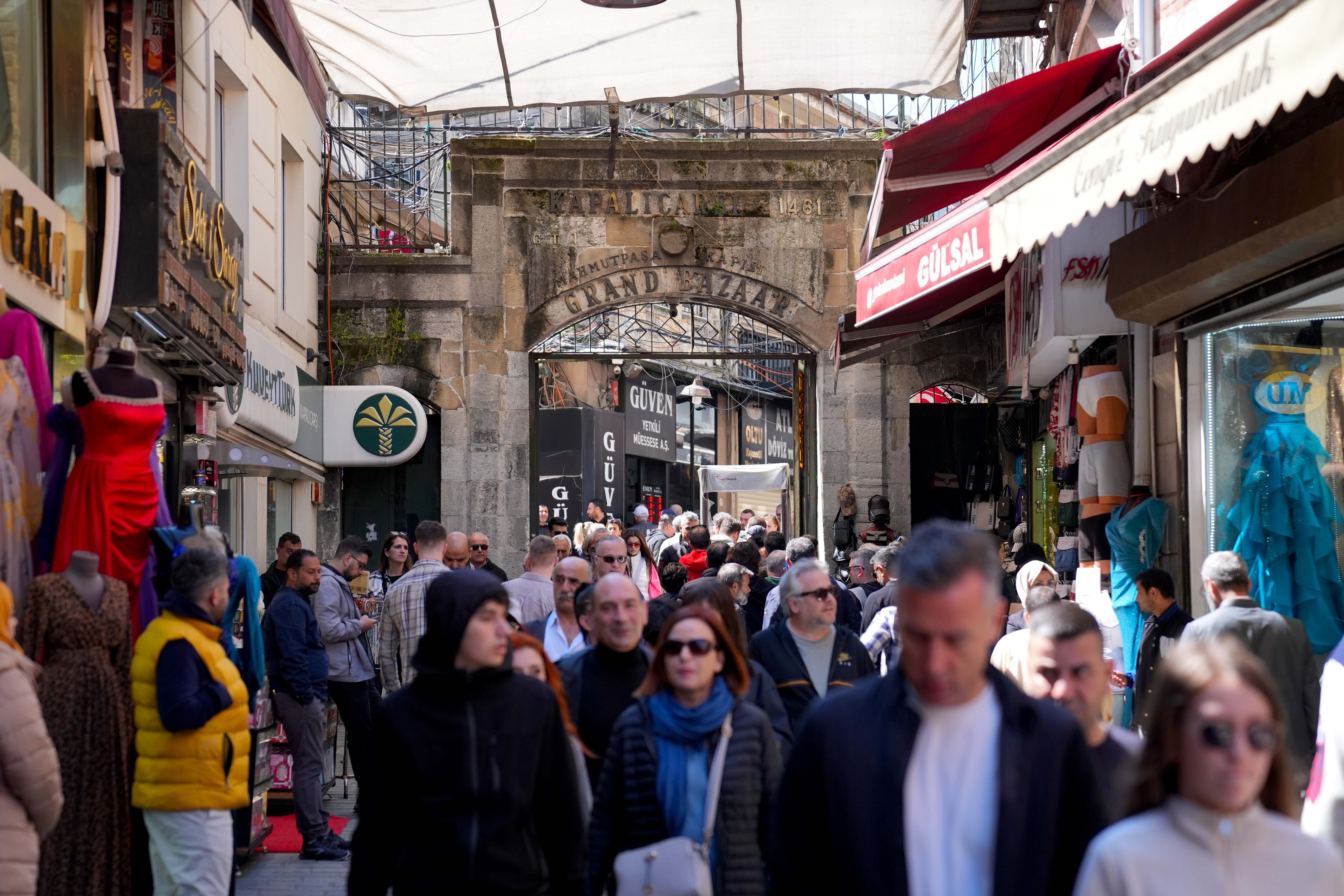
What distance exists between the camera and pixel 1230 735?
2252 millimetres

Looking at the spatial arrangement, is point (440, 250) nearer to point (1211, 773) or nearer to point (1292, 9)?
point (1292, 9)

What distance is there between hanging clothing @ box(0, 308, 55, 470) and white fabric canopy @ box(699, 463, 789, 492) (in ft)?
63.5

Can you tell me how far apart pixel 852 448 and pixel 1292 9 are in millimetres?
11658

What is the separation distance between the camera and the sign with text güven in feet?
24.8

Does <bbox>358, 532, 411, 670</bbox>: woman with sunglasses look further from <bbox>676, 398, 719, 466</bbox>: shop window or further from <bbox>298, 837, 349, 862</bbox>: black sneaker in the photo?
<bbox>676, 398, 719, 466</bbox>: shop window

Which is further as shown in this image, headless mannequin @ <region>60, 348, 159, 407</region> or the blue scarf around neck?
headless mannequin @ <region>60, 348, 159, 407</region>

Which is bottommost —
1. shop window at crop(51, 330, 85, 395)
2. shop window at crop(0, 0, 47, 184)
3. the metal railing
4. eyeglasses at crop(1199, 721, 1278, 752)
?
eyeglasses at crop(1199, 721, 1278, 752)

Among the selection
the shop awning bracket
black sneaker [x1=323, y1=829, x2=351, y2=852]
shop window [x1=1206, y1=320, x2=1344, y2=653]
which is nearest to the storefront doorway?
the shop awning bracket

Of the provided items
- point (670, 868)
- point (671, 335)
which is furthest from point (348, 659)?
point (671, 335)

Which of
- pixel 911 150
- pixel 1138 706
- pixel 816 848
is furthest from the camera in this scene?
pixel 911 150

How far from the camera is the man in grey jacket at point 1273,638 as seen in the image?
603 cm

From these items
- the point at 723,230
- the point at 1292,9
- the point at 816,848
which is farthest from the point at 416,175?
the point at 816,848

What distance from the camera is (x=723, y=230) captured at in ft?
53.5

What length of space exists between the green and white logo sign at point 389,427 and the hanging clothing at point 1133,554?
910 cm
